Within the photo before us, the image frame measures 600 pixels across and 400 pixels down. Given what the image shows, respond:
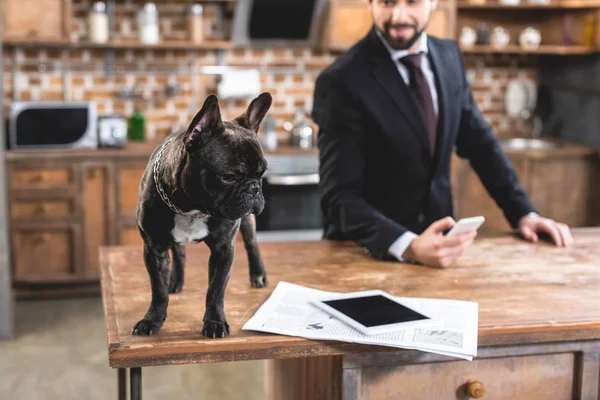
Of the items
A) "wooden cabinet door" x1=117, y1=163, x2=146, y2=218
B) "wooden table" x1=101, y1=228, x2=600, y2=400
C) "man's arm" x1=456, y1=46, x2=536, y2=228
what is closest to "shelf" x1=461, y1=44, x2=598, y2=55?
"wooden cabinet door" x1=117, y1=163, x2=146, y2=218

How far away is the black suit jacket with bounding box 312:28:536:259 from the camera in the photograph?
2689mm

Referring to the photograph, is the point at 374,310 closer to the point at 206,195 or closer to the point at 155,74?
the point at 206,195

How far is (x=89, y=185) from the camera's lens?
4969mm

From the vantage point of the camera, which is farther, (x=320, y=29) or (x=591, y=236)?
(x=320, y=29)

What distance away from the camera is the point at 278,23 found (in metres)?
5.48

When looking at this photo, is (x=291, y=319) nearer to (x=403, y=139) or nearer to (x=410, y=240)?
(x=410, y=240)

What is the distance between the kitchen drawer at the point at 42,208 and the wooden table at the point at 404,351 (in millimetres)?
2678

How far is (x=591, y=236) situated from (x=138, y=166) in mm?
2989

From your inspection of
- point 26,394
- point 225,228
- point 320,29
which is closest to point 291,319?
point 225,228

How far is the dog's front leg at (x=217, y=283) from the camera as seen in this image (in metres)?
1.75

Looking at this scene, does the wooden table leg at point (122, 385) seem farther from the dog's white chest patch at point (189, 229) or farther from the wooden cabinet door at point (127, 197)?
the wooden cabinet door at point (127, 197)

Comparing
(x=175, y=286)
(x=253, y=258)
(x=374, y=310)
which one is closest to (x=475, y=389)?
(x=374, y=310)

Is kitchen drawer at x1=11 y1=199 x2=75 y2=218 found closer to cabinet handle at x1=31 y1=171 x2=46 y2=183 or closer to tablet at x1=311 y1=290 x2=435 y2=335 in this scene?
cabinet handle at x1=31 y1=171 x2=46 y2=183

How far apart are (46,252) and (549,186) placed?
3.30 meters
